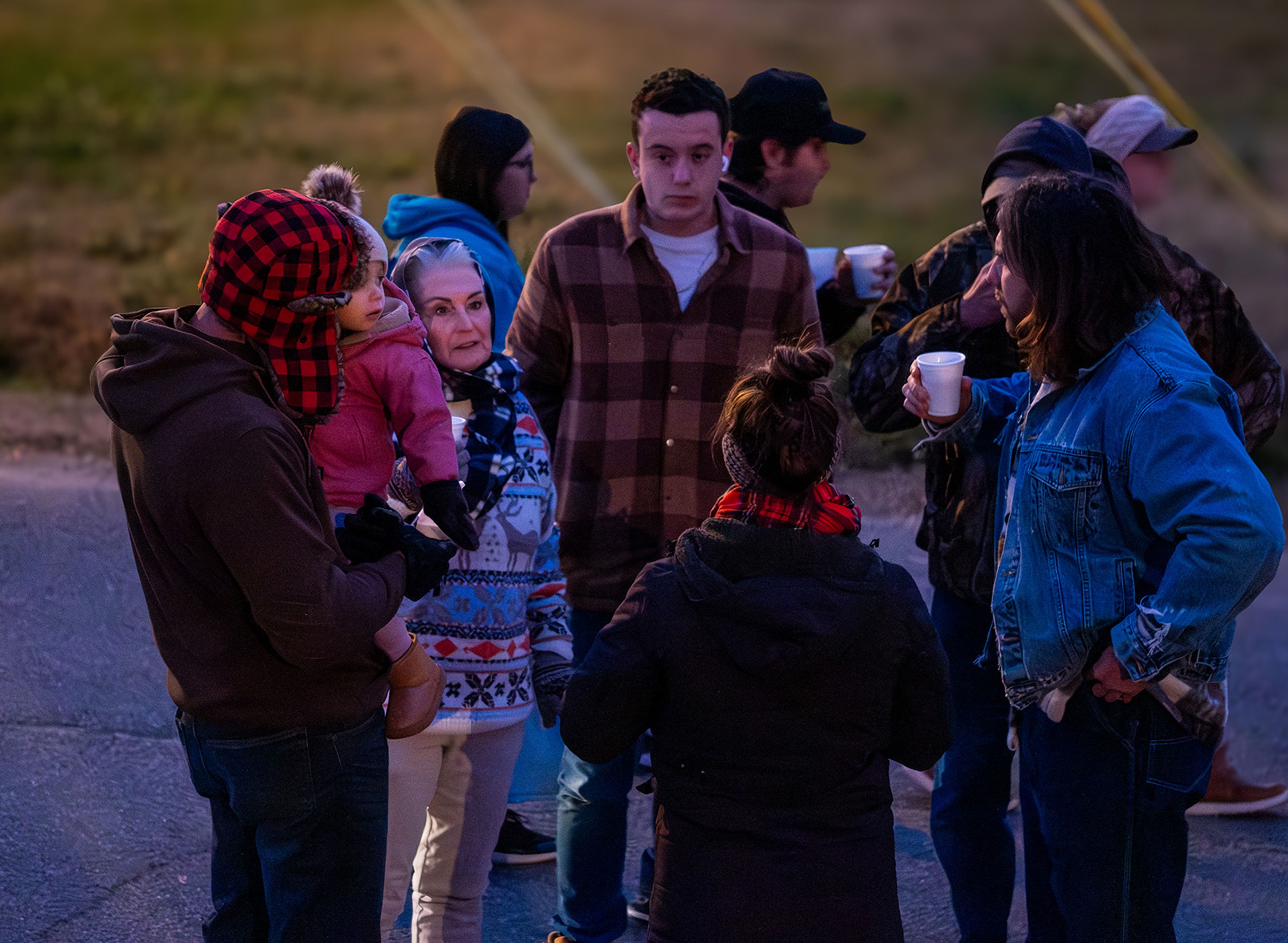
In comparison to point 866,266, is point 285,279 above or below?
below

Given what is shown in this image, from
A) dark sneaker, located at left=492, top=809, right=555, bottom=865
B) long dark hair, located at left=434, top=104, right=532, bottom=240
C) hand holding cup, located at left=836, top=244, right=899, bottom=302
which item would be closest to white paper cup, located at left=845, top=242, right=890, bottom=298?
hand holding cup, located at left=836, top=244, right=899, bottom=302

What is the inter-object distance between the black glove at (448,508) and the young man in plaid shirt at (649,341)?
2.58ft

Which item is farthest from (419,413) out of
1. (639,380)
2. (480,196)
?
(480,196)

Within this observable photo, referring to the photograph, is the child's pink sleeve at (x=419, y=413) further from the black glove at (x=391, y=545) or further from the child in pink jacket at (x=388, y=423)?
the black glove at (x=391, y=545)

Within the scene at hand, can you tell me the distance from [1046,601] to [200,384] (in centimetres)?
158

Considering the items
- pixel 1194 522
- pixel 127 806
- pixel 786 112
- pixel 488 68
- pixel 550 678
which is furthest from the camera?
pixel 488 68

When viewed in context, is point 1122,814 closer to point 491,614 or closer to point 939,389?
point 939,389

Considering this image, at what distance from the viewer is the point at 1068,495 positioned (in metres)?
2.53

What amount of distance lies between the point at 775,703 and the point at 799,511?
0.32 metres

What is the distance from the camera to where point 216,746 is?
229 centimetres

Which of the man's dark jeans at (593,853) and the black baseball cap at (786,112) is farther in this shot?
the black baseball cap at (786,112)

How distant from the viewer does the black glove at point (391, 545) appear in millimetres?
2404

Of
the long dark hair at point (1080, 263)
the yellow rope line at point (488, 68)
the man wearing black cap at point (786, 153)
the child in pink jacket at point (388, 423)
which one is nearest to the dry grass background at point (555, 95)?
the yellow rope line at point (488, 68)

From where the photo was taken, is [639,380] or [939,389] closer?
[939,389]
